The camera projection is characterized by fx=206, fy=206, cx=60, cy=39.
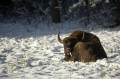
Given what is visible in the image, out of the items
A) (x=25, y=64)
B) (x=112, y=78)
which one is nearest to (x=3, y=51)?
(x=25, y=64)

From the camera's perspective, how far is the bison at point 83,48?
630cm

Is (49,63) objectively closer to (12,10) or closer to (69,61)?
(69,61)

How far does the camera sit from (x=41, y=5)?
74.5 ft

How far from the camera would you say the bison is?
6.30 meters

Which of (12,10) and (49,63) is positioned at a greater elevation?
(12,10)

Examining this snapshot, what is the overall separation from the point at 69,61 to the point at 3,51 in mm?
2982

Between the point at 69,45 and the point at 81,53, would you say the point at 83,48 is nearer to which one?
the point at 81,53

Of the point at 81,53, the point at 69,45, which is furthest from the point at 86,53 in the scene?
the point at 69,45

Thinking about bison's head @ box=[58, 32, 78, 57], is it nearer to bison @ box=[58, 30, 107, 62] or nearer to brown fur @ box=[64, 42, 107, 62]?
bison @ box=[58, 30, 107, 62]

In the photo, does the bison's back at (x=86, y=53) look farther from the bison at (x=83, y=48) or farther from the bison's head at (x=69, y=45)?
the bison's head at (x=69, y=45)

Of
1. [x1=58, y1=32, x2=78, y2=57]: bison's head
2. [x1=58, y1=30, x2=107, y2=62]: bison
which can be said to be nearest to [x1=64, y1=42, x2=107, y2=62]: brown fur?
[x1=58, y1=30, x2=107, y2=62]: bison

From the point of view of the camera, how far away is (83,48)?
648cm

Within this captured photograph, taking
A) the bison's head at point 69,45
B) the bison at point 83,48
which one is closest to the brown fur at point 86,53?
the bison at point 83,48

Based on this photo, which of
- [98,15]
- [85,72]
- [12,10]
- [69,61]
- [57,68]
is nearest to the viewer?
[85,72]
